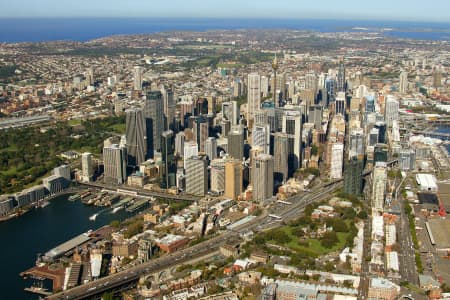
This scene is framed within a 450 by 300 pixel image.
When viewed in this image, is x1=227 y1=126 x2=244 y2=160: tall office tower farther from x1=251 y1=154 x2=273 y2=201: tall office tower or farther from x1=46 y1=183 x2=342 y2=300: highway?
x1=46 y1=183 x2=342 y2=300: highway

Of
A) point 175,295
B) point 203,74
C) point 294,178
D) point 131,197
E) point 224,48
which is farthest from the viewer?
point 224,48

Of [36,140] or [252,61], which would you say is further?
[252,61]

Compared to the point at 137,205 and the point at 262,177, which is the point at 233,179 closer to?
the point at 262,177

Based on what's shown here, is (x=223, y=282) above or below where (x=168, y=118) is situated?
below

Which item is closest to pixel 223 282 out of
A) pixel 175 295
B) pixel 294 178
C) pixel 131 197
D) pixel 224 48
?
pixel 175 295

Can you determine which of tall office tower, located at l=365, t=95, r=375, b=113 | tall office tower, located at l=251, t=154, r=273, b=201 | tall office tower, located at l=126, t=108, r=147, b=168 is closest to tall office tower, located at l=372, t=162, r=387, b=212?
tall office tower, located at l=251, t=154, r=273, b=201

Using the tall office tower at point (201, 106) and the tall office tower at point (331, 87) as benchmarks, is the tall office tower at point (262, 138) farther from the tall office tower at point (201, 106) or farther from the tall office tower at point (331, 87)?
the tall office tower at point (331, 87)

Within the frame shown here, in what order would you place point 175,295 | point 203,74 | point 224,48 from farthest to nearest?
point 224,48 → point 203,74 → point 175,295

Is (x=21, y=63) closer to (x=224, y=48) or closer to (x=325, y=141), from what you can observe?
(x=224, y=48)
